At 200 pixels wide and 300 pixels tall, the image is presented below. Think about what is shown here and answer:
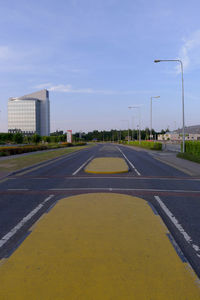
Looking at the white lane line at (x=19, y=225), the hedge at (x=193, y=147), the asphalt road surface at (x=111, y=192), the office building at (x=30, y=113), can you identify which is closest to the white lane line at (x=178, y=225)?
the asphalt road surface at (x=111, y=192)

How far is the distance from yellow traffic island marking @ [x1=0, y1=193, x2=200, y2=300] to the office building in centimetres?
17234

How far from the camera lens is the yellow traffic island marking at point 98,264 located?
10.7 feet

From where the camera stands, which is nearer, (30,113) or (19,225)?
(19,225)

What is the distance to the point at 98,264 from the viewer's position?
396cm

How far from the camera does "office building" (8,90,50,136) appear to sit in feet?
566

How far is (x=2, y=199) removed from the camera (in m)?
8.80

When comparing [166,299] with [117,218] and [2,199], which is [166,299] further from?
[2,199]

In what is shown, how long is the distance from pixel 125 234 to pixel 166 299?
7.09 feet

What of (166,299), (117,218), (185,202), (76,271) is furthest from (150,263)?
(185,202)

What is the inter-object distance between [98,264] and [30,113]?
177 metres

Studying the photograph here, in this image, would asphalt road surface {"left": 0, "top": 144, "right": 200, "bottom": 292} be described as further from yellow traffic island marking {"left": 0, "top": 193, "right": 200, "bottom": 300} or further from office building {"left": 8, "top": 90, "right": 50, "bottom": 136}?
office building {"left": 8, "top": 90, "right": 50, "bottom": 136}

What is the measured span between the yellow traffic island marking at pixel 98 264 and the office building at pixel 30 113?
565 feet

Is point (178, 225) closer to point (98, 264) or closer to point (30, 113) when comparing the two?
point (98, 264)

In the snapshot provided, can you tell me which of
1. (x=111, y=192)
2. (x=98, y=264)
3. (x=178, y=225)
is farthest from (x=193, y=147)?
(x=98, y=264)
